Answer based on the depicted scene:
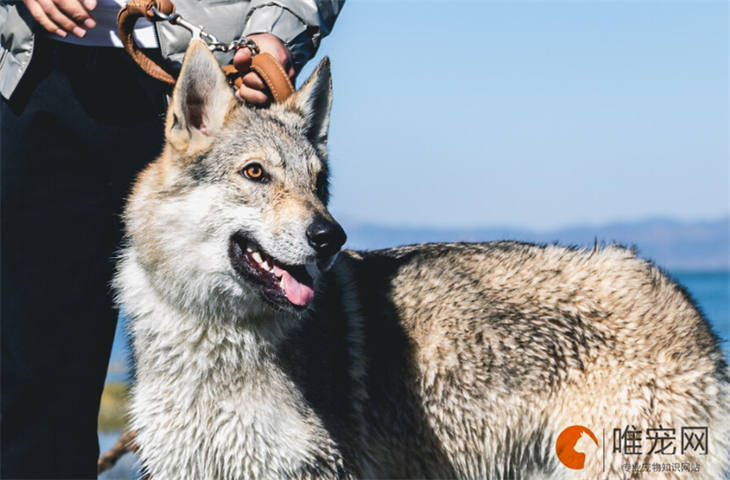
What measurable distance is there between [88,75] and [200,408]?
178cm

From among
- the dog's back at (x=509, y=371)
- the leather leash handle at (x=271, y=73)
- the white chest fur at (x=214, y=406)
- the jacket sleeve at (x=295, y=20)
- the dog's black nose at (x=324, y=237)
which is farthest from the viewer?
the dog's back at (x=509, y=371)

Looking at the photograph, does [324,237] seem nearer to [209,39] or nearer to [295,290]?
[295,290]

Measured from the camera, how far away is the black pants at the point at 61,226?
4.00m

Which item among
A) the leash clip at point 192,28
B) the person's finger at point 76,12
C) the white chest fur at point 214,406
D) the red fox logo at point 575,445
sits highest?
the leash clip at point 192,28

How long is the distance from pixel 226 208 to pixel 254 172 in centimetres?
24

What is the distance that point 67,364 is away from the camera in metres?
4.24

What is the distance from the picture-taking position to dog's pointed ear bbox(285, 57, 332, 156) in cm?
414

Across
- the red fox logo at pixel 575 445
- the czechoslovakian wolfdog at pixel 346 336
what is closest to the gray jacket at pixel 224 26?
the czechoslovakian wolfdog at pixel 346 336

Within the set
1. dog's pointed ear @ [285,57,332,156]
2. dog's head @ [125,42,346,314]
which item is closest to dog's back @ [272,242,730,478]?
dog's head @ [125,42,346,314]

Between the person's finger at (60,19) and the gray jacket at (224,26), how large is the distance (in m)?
0.20

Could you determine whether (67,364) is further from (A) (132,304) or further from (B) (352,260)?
(B) (352,260)

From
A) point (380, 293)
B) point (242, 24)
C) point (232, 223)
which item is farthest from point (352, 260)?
point (242, 24)

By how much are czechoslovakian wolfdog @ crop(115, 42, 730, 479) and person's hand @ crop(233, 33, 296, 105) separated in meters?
0.10

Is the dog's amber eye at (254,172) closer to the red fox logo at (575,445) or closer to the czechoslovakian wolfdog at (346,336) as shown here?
the czechoslovakian wolfdog at (346,336)
